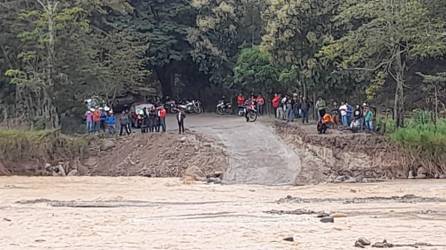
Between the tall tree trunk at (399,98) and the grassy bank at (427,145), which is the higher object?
the tall tree trunk at (399,98)

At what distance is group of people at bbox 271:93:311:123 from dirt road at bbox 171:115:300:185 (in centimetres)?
228

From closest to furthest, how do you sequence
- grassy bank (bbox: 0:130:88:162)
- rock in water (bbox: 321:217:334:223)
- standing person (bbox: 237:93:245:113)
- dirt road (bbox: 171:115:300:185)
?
rock in water (bbox: 321:217:334:223) < dirt road (bbox: 171:115:300:185) < grassy bank (bbox: 0:130:88:162) < standing person (bbox: 237:93:245:113)

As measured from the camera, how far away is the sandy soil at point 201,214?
19188 millimetres

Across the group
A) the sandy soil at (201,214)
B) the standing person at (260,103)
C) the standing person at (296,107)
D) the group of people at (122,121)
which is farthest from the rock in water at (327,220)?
the standing person at (260,103)

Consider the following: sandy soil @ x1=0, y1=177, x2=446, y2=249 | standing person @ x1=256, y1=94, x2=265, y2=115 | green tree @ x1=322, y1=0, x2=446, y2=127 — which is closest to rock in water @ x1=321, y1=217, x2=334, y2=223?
sandy soil @ x1=0, y1=177, x2=446, y2=249

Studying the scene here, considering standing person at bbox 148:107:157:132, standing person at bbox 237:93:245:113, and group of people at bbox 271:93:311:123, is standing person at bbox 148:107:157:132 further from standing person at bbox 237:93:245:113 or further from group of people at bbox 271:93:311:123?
standing person at bbox 237:93:245:113

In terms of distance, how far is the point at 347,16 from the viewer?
134ft

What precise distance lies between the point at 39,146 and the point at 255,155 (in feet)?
33.6

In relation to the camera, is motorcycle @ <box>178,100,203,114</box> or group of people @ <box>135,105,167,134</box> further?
motorcycle @ <box>178,100,203,114</box>

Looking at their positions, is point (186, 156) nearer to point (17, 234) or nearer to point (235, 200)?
point (235, 200)

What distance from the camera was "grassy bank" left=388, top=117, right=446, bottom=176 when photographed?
3766cm

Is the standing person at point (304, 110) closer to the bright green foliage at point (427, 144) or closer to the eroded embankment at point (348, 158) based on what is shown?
the eroded embankment at point (348, 158)

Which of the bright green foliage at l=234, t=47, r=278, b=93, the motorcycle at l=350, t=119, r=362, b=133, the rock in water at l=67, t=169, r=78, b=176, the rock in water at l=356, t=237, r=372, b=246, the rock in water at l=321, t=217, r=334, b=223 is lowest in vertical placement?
the rock in water at l=67, t=169, r=78, b=176

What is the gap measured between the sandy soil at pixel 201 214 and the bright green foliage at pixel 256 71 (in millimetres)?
17965
